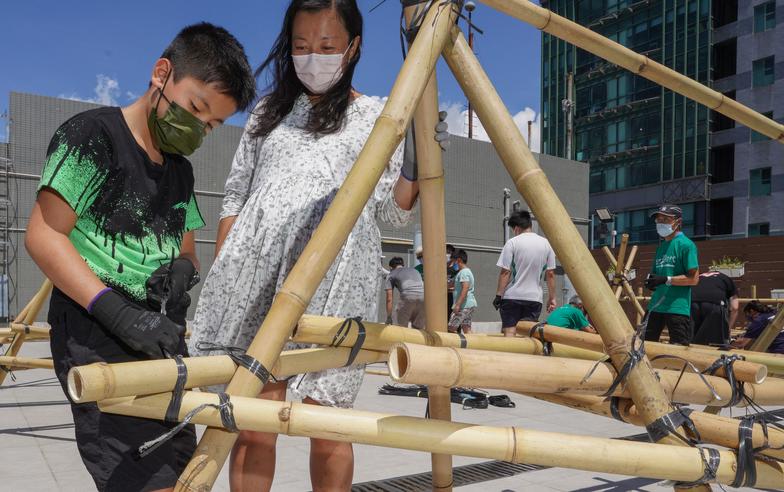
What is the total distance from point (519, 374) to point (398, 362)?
1.04ft

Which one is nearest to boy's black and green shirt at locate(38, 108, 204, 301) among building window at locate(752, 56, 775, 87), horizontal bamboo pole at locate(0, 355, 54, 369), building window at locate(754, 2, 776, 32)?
horizontal bamboo pole at locate(0, 355, 54, 369)

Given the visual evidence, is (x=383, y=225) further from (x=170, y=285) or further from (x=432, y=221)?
(x=170, y=285)

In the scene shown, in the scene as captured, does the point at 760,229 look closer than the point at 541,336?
No

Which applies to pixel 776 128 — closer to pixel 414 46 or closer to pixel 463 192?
pixel 414 46

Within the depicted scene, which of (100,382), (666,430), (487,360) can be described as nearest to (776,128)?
(666,430)

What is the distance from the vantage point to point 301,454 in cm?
370

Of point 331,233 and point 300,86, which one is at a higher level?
point 300,86

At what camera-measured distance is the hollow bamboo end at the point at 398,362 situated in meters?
1.30

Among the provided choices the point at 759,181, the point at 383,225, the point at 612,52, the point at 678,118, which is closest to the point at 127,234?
the point at 612,52

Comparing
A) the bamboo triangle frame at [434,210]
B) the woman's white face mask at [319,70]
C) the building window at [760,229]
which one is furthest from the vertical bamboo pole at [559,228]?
the building window at [760,229]

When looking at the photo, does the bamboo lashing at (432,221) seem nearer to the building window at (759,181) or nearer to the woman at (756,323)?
the woman at (756,323)

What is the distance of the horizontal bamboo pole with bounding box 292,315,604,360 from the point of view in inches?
63.4

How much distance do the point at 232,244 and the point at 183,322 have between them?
27 centimetres

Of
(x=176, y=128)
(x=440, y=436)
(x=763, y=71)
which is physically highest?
(x=763, y=71)
